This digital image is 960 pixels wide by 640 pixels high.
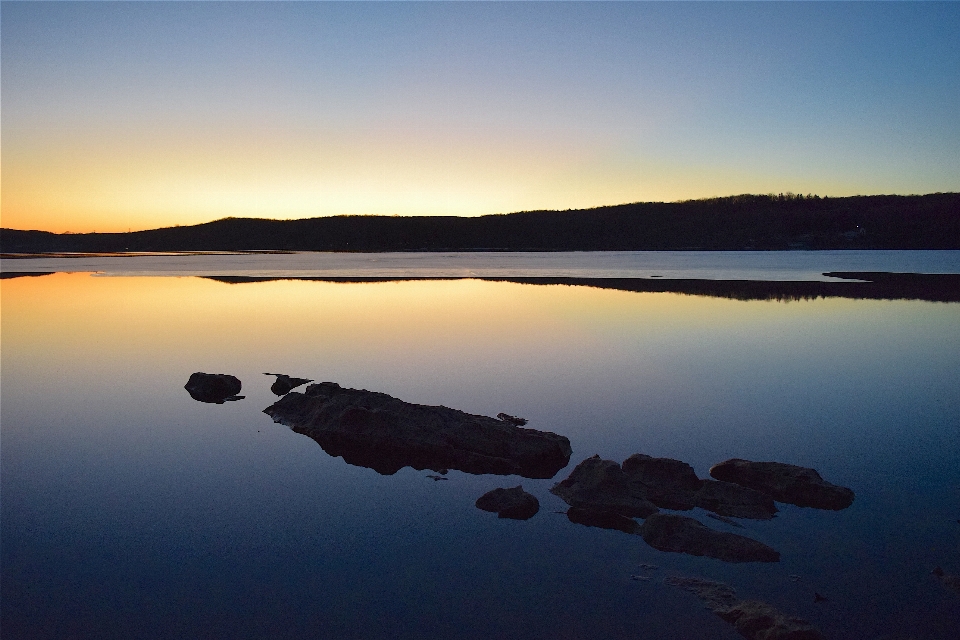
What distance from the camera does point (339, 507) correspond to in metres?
5.83

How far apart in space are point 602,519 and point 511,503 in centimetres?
73

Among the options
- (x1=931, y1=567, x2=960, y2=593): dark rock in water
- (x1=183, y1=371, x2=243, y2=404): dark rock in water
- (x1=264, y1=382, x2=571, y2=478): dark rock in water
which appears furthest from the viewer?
(x1=183, y1=371, x2=243, y2=404): dark rock in water

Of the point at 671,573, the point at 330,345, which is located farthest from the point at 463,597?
the point at 330,345

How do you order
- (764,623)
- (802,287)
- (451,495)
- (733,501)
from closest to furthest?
(764,623) < (733,501) < (451,495) < (802,287)

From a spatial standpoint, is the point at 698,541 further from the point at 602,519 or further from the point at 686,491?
the point at 686,491

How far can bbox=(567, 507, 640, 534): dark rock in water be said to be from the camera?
209 inches

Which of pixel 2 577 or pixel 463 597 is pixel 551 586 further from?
pixel 2 577

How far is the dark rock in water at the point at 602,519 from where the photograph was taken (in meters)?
5.31

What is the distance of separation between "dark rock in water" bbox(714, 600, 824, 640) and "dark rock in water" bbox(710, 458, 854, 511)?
1786 millimetres

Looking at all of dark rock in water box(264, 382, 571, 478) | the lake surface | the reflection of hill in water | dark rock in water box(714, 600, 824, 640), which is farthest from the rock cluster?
the reflection of hill in water

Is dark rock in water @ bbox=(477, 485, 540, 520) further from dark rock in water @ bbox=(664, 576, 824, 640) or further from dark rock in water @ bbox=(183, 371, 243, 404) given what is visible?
dark rock in water @ bbox=(183, 371, 243, 404)

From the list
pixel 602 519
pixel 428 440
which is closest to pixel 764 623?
pixel 602 519

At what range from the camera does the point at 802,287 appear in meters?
27.6

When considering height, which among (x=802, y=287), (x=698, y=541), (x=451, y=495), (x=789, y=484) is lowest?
(x=451, y=495)
